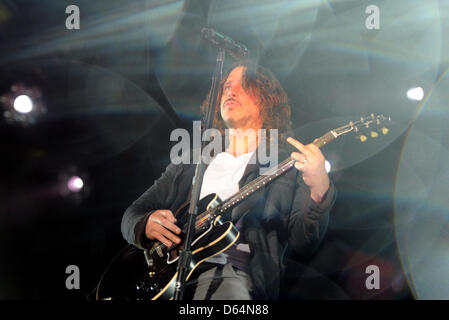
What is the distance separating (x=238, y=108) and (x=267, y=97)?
0.92ft

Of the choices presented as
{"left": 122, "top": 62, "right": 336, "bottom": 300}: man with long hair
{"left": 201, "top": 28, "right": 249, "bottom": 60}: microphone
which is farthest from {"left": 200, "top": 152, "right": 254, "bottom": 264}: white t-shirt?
{"left": 201, "top": 28, "right": 249, "bottom": 60}: microphone

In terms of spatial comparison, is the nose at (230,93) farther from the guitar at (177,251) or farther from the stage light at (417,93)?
the stage light at (417,93)

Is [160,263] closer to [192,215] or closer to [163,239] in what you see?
[163,239]

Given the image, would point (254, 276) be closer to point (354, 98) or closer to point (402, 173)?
point (402, 173)

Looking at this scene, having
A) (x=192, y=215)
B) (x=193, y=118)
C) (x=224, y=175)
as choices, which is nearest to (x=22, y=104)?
(x=193, y=118)

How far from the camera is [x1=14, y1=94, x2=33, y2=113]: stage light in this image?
2.96 meters

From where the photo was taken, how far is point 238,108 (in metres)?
2.54

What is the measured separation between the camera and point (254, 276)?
192 cm

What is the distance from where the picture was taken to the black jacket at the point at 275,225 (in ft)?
6.35

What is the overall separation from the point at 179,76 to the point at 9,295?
7.48 ft

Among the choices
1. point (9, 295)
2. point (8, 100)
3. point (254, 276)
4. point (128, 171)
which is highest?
point (8, 100)

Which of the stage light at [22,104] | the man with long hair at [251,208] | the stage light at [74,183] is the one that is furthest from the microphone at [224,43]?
the stage light at [22,104]

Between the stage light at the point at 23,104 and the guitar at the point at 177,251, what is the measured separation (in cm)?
168

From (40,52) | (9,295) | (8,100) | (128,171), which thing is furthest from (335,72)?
(9,295)
